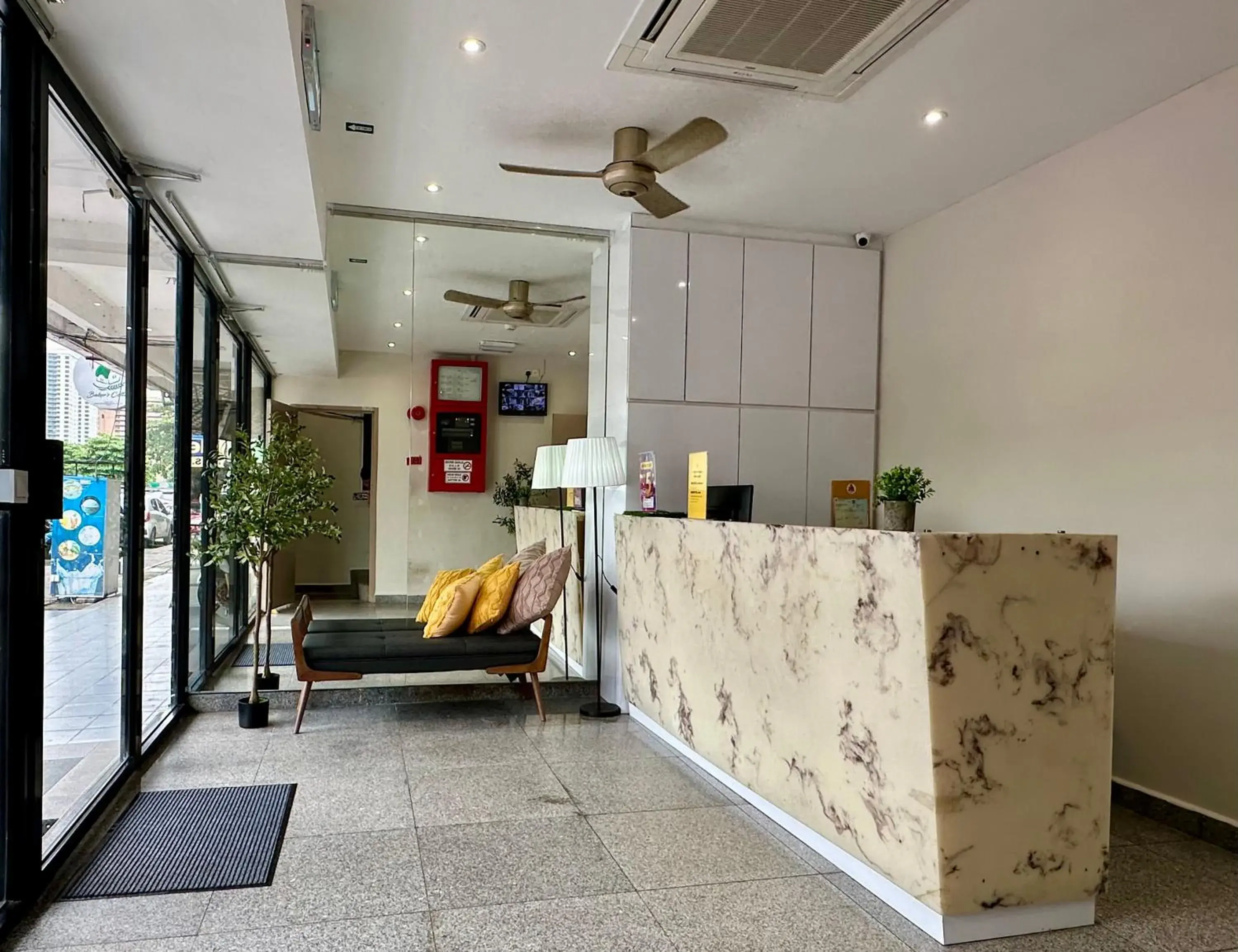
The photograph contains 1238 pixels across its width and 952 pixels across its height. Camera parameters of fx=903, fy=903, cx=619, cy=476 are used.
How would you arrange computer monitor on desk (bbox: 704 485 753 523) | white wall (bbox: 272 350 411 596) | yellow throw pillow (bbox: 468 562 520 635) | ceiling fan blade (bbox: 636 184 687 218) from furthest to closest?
white wall (bbox: 272 350 411 596) → yellow throw pillow (bbox: 468 562 520 635) → computer monitor on desk (bbox: 704 485 753 523) → ceiling fan blade (bbox: 636 184 687 218)

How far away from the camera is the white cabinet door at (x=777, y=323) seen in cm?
536

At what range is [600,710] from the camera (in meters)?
5.10

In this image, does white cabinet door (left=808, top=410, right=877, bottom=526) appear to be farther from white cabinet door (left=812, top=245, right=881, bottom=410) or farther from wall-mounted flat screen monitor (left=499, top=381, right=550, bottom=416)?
wall-mounted flat screen monitor (left=499, top=381, right=550, bottom=416)

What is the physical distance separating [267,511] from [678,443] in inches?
91.6

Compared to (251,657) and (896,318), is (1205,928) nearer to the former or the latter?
(896,318)

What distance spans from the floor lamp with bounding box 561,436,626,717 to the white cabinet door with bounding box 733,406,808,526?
2.30 ft

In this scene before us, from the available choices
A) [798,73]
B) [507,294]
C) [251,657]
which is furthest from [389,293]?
[798,73]

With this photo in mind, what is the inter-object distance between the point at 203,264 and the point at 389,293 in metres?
1.05

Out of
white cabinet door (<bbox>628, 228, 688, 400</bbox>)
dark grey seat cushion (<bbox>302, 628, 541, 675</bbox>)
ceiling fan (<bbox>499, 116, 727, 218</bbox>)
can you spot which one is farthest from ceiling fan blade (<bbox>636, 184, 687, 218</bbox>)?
dark grey seat cushion (<bbox>302, 628, 541, 675</bbox>)

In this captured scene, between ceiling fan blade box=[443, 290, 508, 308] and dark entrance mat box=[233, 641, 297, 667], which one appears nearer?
ceiling fan blade box=[443, 290, 508, 308]

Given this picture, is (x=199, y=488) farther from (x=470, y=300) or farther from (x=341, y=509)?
(x=470, y=300)

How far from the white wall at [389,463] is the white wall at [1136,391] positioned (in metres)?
3.14

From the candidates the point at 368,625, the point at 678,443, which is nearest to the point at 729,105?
the point at 678,443

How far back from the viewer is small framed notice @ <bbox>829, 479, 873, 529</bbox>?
11.6 ft
